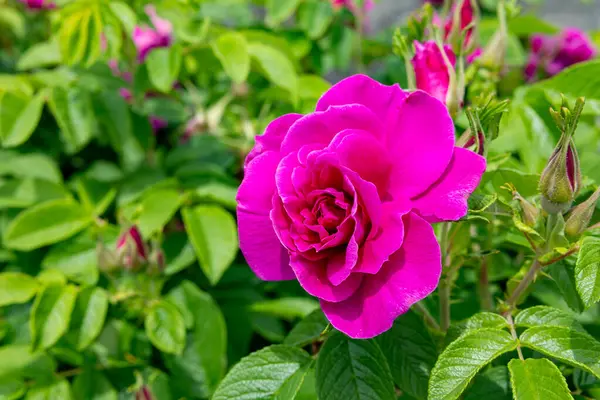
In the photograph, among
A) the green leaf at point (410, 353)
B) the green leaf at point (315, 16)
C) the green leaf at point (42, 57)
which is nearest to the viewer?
the green leaf at point (410, 353)

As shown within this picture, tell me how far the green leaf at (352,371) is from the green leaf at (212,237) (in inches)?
15.6

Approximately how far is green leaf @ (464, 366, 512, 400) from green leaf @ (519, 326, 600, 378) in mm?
104

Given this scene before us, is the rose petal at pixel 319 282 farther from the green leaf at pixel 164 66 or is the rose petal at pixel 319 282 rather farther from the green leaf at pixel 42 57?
the green leaf at pixel 42 57

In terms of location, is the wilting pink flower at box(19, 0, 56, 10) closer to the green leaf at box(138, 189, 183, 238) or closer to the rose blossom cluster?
the green leaf at box(138, 189, 183, 238)

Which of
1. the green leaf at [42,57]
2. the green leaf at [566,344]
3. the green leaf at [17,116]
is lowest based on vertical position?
the green leaf at [17,116]

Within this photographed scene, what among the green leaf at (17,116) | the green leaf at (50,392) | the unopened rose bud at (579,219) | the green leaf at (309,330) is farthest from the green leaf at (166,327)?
A: the unopened rose bud at (579,219)

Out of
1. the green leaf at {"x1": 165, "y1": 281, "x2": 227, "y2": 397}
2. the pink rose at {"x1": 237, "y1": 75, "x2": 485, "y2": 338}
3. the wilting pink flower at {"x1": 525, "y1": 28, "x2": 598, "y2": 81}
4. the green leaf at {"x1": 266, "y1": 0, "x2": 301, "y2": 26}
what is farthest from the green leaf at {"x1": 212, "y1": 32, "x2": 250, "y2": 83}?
the wilting pink flower at {"x1": 525, "y1": 28, "x2": 598, "y2": 81}

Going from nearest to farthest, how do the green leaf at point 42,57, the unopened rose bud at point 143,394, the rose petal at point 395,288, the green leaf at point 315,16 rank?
the rose petal at point 395,288 < the unopened rose bud at point 143,394 < the green leaf at point 42,57 < the green leaf at point 315,16

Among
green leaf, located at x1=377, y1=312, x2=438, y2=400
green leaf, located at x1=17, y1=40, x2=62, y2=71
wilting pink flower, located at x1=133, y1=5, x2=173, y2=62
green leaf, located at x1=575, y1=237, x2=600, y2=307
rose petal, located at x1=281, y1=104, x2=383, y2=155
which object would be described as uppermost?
rose petal, located at x1=281, y1=104, x2=383, y2=155

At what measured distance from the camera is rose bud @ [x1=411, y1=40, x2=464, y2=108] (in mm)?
752

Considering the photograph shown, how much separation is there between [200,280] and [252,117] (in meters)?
0.42

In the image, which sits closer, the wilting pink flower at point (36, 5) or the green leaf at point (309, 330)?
the green leaf at point (309, 330)

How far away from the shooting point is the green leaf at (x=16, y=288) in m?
1.09

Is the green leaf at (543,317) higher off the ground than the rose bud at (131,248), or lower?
higher
